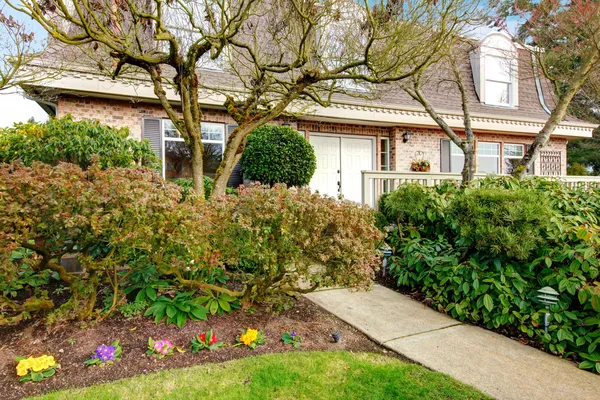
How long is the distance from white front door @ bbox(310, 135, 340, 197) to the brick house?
1.1 inches

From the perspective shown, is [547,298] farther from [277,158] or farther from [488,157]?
[488,157]

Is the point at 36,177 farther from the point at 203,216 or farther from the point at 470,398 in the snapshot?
the point at 470,398

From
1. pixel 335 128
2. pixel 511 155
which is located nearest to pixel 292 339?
pixel 335 128

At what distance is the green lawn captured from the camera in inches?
99.0

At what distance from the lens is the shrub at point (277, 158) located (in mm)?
7949

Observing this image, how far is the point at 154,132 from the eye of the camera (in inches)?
331

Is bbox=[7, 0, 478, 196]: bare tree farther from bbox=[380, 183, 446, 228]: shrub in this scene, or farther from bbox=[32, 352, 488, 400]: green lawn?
bbox=[32, 352, 488, 400]: green lawn

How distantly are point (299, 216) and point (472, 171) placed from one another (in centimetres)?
542

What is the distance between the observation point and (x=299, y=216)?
10.8 feet

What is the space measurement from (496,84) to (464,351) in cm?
1149

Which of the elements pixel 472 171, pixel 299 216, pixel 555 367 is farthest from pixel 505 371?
pixel 472 171

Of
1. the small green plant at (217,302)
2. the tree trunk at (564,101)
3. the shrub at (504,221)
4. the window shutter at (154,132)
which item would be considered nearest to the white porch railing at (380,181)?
the tree trunk at (564,101)

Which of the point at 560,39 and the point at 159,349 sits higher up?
the point at 560,39

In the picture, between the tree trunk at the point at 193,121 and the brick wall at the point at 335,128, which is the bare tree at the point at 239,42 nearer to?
the tree trunk at the point at 193,121
